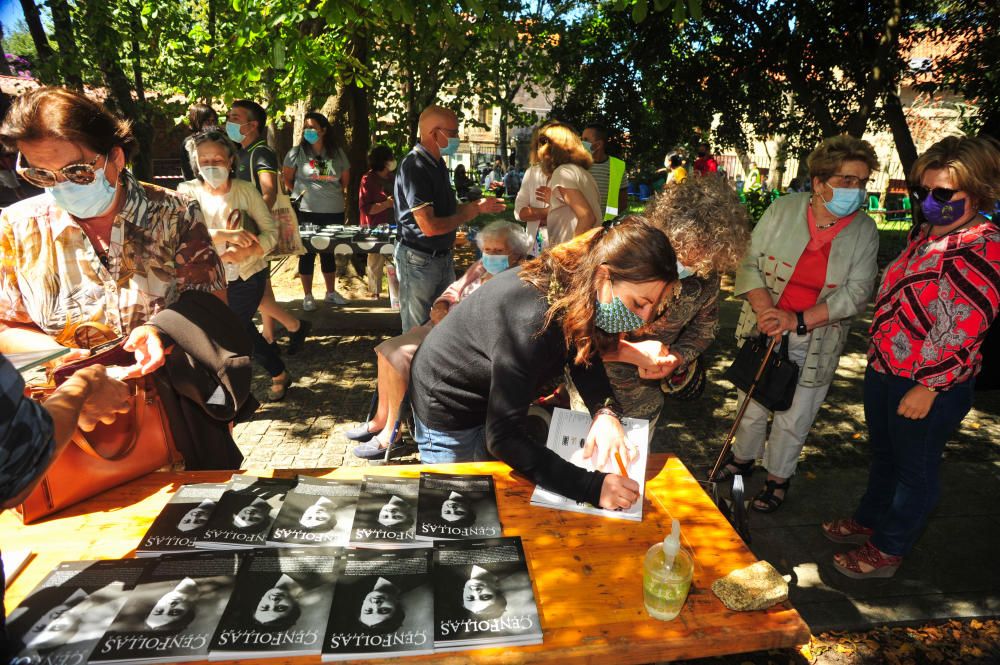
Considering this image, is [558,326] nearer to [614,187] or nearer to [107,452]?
[107,452]

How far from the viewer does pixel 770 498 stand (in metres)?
3.79

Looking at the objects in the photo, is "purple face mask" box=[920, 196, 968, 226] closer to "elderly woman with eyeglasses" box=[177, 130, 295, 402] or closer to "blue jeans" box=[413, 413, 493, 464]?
"blue jeans" box=[413, 413, 493, 464]

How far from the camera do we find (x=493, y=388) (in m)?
2.04

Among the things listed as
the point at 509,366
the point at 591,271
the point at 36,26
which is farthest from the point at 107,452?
the point at 36,26

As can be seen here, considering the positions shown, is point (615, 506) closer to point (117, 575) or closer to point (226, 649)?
point (226, 649)

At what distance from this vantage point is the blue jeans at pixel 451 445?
97.4 inches

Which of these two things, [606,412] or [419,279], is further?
[419,279]

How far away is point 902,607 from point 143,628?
3.33 m

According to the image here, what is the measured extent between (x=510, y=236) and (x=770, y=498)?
232 cm

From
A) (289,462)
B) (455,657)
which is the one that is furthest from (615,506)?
(289,462)

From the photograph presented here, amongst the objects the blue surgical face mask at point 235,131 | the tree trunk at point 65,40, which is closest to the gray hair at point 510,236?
the blue surgical face mask at point 235,131

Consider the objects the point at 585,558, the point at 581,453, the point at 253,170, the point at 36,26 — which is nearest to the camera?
the point at 585,558

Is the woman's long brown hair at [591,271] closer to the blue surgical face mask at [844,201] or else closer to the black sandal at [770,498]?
the blue surgical face mask at [844,201]

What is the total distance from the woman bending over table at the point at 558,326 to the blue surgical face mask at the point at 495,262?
168 cm
